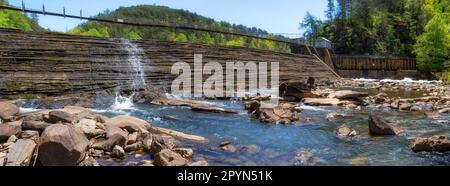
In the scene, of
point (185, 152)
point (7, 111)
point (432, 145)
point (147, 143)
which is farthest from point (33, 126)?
point (432, 145)

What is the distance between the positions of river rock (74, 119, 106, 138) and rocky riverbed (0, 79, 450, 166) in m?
0.02

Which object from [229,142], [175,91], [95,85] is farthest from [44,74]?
[229,142]

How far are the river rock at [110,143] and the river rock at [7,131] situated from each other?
1.70 meters

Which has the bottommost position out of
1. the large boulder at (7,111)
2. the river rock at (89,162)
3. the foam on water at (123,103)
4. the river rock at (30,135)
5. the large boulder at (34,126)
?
the river rock at (89,162)

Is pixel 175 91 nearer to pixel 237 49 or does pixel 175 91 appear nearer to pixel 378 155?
pixel 237 49

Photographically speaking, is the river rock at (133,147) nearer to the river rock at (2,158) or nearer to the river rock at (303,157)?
the river rock at (2,158)

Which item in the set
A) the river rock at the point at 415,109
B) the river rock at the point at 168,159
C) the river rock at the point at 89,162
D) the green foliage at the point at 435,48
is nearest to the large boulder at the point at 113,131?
the river rock at the point at 89,162

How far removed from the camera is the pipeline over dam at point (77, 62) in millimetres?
18594

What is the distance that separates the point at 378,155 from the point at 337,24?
6329cm

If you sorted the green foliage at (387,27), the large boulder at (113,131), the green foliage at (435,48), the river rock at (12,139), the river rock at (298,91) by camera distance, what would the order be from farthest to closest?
the green foliage at (387,27)
the green foliage at (435,48)
the river rock at (298,91)
the large boulder at (113,131)
the river rock at (12,139)

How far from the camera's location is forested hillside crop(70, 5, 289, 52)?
56984mm

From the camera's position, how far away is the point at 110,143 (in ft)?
30.9

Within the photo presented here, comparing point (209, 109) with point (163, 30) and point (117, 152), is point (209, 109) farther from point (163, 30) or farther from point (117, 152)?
point (163, 30)

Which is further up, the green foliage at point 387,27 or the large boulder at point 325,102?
the green foliage at point 387,27
